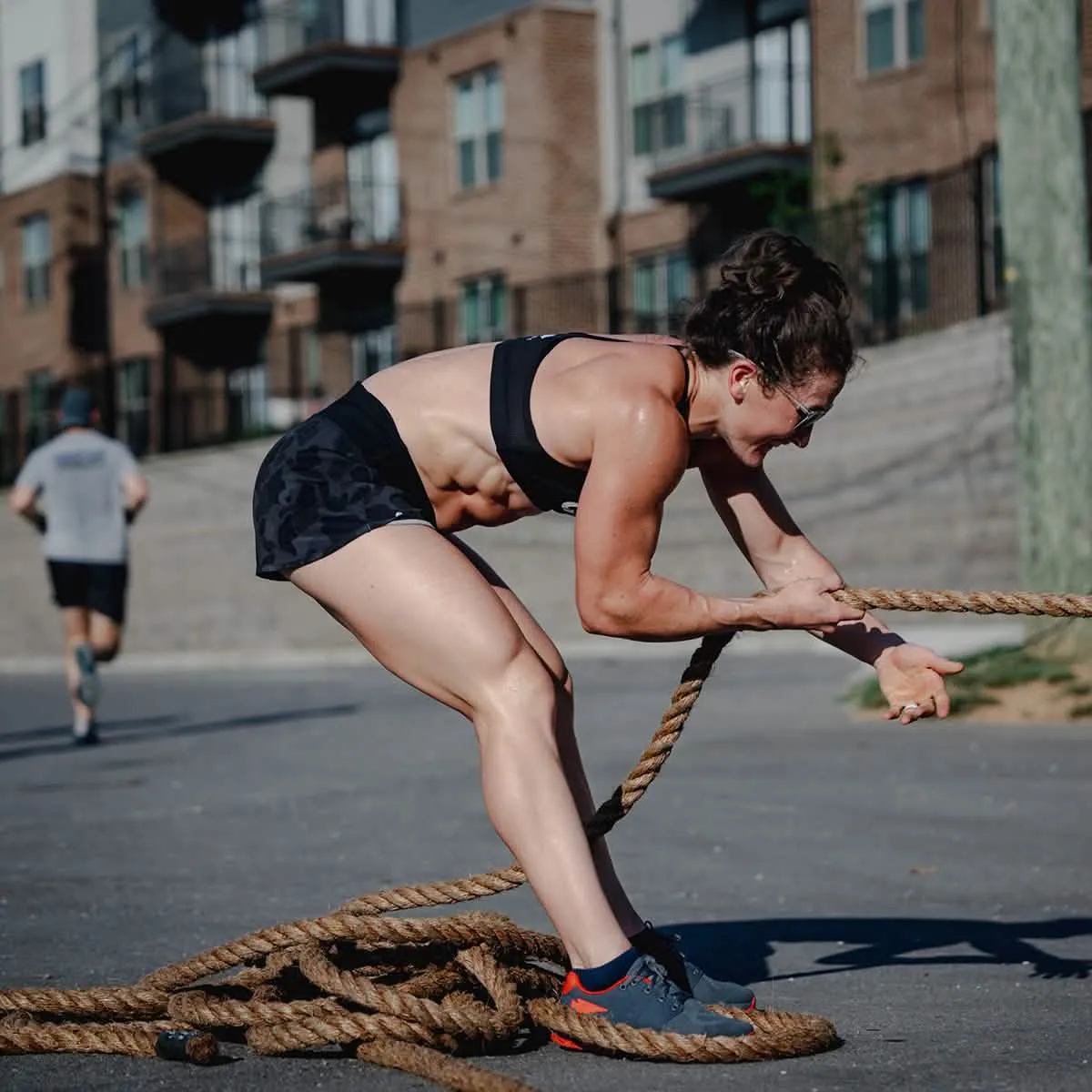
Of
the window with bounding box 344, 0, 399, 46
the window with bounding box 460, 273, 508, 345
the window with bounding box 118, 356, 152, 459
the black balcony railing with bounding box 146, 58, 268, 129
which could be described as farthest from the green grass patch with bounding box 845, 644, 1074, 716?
the window with bounding box 118, 356, 152, 459

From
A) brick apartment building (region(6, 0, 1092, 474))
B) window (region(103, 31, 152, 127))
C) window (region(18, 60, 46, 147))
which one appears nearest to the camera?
brick apartment building (region(6, 0, 1092, 474))

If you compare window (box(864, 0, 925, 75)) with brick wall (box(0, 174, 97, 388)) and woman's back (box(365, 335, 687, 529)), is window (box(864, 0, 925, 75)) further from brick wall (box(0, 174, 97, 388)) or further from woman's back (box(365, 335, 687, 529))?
woman's back (box(365, 335, 687, 529))

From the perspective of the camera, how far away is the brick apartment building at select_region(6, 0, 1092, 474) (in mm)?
28359

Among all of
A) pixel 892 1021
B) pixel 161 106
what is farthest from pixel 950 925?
pixel 161 106

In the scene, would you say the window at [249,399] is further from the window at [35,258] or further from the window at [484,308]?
the window at [35,258]

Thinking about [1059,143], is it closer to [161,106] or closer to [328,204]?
[328,204]

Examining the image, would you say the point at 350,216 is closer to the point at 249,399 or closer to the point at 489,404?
the point at 249,399

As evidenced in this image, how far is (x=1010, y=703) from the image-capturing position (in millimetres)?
11273

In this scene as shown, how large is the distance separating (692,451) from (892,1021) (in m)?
1.30

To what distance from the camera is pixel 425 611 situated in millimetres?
4215

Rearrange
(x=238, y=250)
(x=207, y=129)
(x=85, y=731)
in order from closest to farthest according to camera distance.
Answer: (x=85, y=731), (x=207, y=129), (x=238, y=250)

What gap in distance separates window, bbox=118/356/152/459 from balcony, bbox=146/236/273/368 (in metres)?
1.15

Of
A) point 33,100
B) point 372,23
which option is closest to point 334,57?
point 372,23

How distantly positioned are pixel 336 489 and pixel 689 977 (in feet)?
4.16
